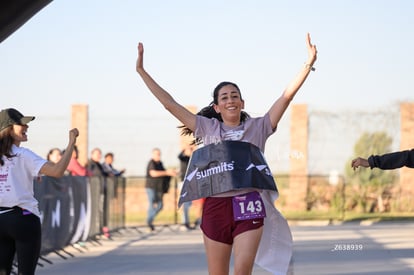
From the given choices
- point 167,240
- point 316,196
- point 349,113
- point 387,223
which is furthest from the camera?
point 349,113

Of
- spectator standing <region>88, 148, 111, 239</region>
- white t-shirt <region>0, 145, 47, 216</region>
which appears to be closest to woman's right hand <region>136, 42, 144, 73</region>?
white t-shirt <region>0, 145, 47, 216</region>

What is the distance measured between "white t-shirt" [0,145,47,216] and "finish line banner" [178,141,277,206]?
1138 mm

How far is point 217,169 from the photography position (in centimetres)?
836

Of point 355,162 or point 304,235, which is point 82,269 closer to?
point 355,162

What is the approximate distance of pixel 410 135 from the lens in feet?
116

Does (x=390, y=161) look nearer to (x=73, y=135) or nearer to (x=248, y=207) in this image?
(x=248, y=207)

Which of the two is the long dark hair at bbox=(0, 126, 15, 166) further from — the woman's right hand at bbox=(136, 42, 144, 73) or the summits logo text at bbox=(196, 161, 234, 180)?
the summits logo text at bbox=(196, 161, 234, 180)

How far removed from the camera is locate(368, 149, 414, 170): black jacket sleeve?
9242 millimetres

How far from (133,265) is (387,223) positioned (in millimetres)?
15153

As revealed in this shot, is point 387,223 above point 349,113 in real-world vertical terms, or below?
below

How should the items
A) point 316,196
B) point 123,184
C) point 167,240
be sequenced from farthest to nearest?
point 316,196, point 123,184, point 167,240

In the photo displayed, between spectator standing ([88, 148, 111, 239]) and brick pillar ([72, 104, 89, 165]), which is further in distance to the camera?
brick pillar ([72, 104, 89, 165])

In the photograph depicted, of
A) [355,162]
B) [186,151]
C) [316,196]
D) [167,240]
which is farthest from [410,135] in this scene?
[355,162]

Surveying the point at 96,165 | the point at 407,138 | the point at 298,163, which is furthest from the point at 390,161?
the point at 407,138
